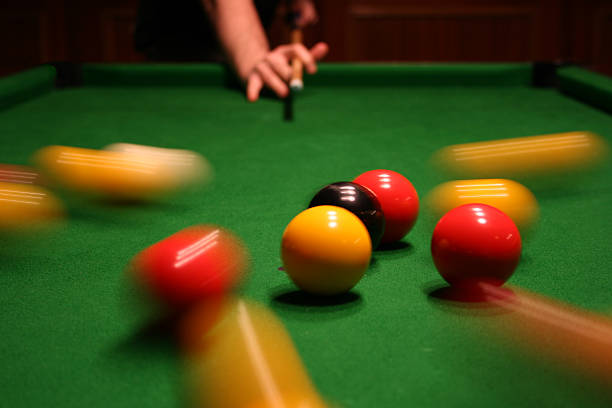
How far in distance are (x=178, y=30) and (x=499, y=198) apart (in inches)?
119

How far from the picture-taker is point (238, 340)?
1.02 metres

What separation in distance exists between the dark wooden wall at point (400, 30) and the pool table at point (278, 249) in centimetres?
292

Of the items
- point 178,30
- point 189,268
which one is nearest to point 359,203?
point 189,268

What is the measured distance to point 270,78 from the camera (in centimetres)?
309

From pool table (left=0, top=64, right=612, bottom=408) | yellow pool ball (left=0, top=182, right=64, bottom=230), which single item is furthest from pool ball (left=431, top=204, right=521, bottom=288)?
yellow pool ball (left=0, top=182, right=64, bottom=230)

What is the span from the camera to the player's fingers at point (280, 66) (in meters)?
3.08

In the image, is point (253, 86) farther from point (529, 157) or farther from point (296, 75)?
point (529, 157)

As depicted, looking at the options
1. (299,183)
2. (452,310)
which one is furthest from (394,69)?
(452,310)

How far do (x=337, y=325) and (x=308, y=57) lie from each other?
7.50 feet

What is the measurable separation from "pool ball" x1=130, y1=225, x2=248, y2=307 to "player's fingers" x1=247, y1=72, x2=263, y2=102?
2.04 metres

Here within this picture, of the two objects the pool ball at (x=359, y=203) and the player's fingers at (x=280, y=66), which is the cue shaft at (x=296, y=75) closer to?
the player's fingers at (x=280, y=66)

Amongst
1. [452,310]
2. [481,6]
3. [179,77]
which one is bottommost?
[452,310]

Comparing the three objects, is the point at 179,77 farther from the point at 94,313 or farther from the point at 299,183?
the point at 94,313

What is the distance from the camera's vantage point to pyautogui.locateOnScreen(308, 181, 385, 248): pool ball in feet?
4.62
